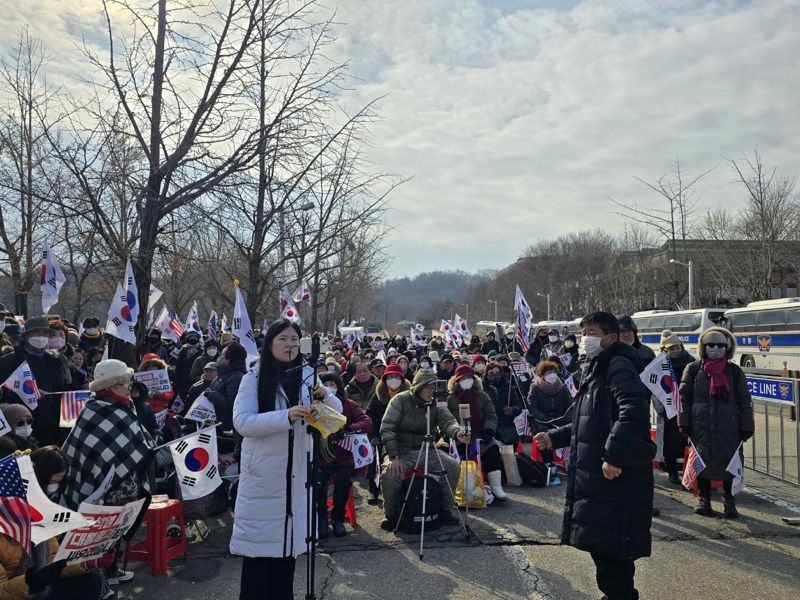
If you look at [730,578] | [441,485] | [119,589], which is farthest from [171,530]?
[730,578]

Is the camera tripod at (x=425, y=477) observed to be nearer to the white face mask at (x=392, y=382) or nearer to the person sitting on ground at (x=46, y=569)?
the white face mask at (x=392, y=382)

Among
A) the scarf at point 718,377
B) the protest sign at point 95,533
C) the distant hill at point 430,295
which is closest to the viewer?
the protest sign at point 95,533

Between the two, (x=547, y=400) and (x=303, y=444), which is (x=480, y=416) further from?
(x=303, y=444)

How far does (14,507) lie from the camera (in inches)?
132

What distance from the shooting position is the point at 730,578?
5.03 meters

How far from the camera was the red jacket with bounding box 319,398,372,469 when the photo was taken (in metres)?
6.86

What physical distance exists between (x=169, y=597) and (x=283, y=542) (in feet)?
6.71

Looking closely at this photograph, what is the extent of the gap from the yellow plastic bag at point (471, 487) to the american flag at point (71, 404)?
430 cm

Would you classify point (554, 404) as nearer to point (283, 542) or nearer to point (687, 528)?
point (687, 528)

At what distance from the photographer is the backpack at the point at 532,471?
8289mm

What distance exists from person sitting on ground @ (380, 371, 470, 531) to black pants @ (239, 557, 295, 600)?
10.4 feet

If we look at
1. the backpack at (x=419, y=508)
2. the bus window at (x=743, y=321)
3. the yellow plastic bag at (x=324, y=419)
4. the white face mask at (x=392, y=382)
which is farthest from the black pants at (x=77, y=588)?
the bus window at (x=743, y=321)

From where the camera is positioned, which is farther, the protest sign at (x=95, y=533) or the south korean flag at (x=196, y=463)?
the south korean flag at (x=196, y=463)

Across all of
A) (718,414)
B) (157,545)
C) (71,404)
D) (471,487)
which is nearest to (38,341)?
(71,404)
